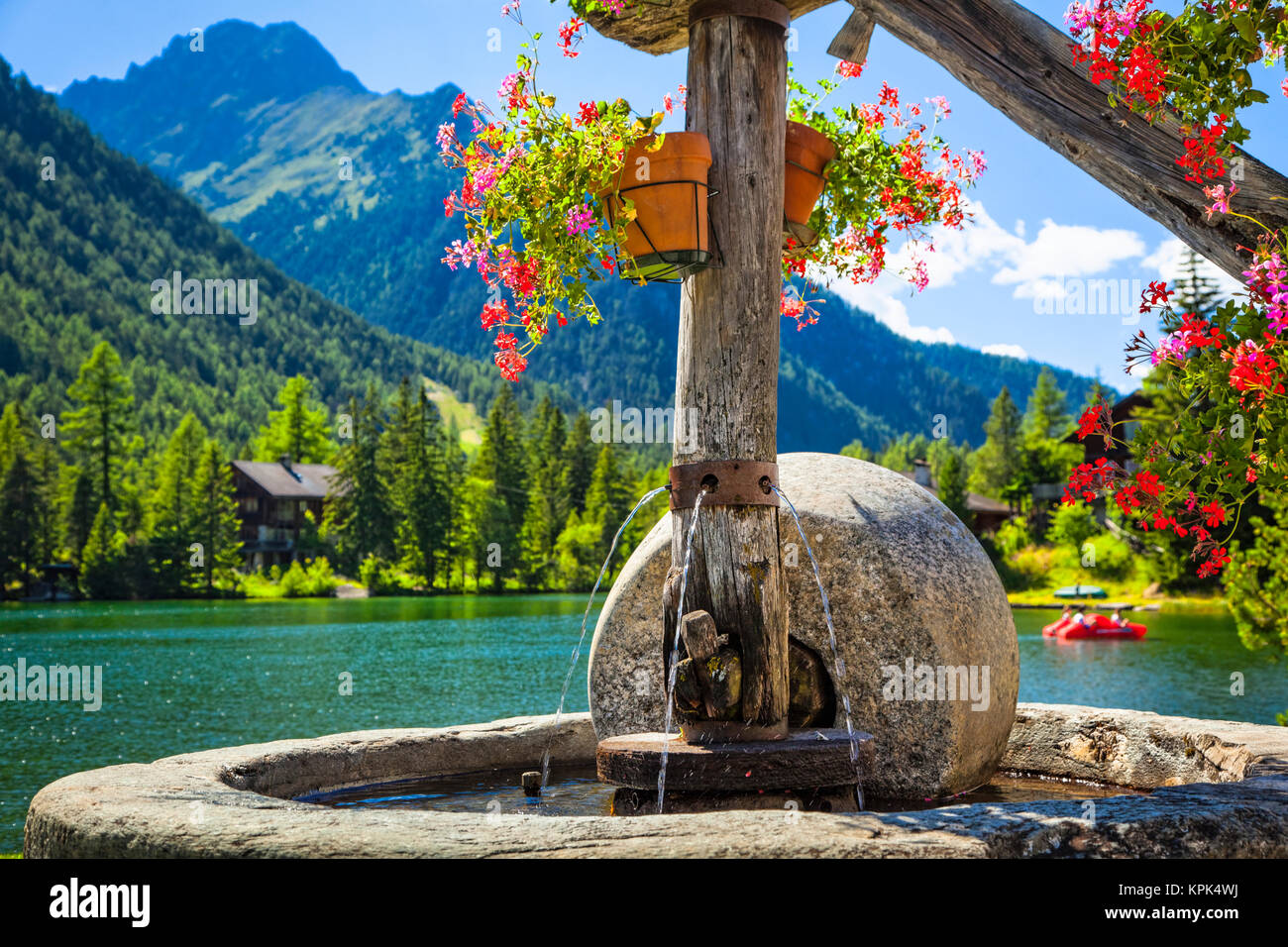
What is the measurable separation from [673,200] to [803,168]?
0.95 metres

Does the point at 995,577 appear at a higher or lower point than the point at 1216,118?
lower

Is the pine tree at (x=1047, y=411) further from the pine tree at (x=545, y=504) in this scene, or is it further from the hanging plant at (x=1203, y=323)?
the hanging plant at (x=1203, y=323)

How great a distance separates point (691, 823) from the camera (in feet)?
11.5

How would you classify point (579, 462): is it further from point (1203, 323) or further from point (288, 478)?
point (1203, 323)

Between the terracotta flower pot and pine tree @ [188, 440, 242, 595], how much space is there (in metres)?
61.3

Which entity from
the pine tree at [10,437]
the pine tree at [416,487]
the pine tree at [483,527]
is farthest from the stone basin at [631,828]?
the pine tree at [416,487]

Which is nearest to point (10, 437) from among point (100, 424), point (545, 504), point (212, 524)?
point (100, 424)

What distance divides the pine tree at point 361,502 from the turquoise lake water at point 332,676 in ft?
75.9

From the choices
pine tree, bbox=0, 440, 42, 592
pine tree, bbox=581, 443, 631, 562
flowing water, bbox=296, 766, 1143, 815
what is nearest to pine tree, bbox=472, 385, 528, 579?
pine tree, bbox=581, 443, 631, 562

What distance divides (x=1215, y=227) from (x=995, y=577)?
204 centimetres

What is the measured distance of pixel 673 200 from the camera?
4.72 metres

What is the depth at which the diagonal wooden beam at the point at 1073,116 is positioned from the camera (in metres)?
4.14
